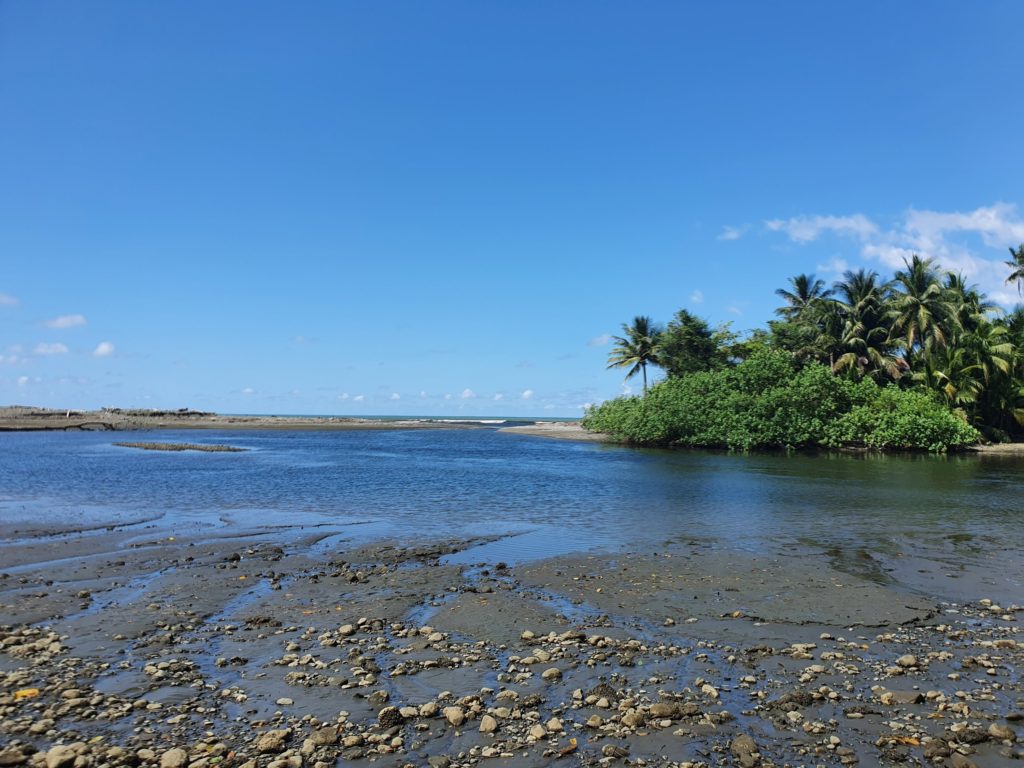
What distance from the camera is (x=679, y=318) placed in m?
61.2

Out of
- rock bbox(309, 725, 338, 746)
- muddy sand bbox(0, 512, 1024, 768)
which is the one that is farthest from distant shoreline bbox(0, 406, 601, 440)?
rock bbox(309, 725, 338, 746)

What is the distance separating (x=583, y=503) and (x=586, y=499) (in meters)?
0.99

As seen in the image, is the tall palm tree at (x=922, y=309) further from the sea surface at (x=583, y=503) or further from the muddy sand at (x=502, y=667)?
the muddy sand at (x=502, y=667)

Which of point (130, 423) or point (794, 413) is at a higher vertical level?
point (794, 413)

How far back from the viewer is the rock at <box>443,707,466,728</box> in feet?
19.7

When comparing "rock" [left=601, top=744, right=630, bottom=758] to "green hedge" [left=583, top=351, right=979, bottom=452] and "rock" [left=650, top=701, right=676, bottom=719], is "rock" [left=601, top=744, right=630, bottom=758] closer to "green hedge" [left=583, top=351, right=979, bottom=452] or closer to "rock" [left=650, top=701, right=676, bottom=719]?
"rock" [left=650, top=701, right=676, bottom=719]

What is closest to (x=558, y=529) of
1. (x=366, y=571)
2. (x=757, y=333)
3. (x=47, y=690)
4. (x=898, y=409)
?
(x=366, y=571)

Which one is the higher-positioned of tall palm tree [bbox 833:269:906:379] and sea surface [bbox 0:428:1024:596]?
tall palm tree [bbox 833:269:906:379]

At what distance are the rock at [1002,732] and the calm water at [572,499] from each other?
8.37 meters

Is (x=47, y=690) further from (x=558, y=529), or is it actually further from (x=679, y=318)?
(x=679, y=318)

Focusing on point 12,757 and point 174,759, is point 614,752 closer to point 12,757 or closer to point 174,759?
point 174,759

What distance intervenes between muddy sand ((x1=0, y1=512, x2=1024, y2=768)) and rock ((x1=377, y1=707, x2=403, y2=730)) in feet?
0.11

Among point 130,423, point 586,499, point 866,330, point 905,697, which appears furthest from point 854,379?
point 130,423

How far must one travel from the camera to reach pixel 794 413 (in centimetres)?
4397
